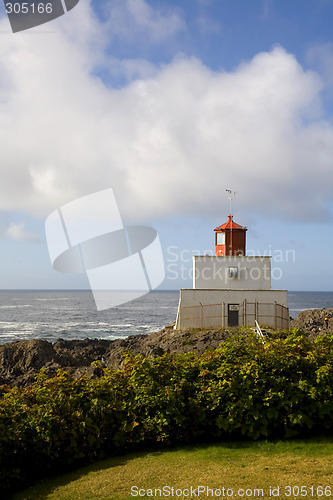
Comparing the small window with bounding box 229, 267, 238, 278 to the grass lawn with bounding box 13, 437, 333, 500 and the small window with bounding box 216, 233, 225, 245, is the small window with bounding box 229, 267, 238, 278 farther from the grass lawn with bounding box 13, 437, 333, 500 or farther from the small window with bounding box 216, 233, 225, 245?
the grass lawn with bounding box 13, 437, 333, 500

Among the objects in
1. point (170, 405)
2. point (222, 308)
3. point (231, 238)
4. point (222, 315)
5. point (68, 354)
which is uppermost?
point (231, 238)

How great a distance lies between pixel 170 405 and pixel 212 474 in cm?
161

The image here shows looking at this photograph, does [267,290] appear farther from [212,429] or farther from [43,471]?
[43,471]

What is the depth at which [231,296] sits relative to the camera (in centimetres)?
2516

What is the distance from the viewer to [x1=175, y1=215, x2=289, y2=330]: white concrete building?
2511 cm

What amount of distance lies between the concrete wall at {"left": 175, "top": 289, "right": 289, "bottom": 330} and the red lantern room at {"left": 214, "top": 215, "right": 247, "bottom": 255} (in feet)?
11.3

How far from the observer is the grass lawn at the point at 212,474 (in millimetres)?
6426

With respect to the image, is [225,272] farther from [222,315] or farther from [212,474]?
[212,474]

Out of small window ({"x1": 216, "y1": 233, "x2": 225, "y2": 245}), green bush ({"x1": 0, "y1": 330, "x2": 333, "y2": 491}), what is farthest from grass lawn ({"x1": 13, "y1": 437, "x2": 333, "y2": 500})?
small window ({"x1": 216, "y1": 233, "x2": 225, "y2": 245})

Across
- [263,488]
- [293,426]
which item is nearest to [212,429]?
[293,426]

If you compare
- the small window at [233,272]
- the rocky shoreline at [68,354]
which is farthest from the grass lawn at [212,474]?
the small window at [233,272]

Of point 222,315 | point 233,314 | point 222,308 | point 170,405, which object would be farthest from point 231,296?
point 170,405

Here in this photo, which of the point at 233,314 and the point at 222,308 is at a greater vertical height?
the point at 222,308

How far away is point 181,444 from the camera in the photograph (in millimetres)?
8383
